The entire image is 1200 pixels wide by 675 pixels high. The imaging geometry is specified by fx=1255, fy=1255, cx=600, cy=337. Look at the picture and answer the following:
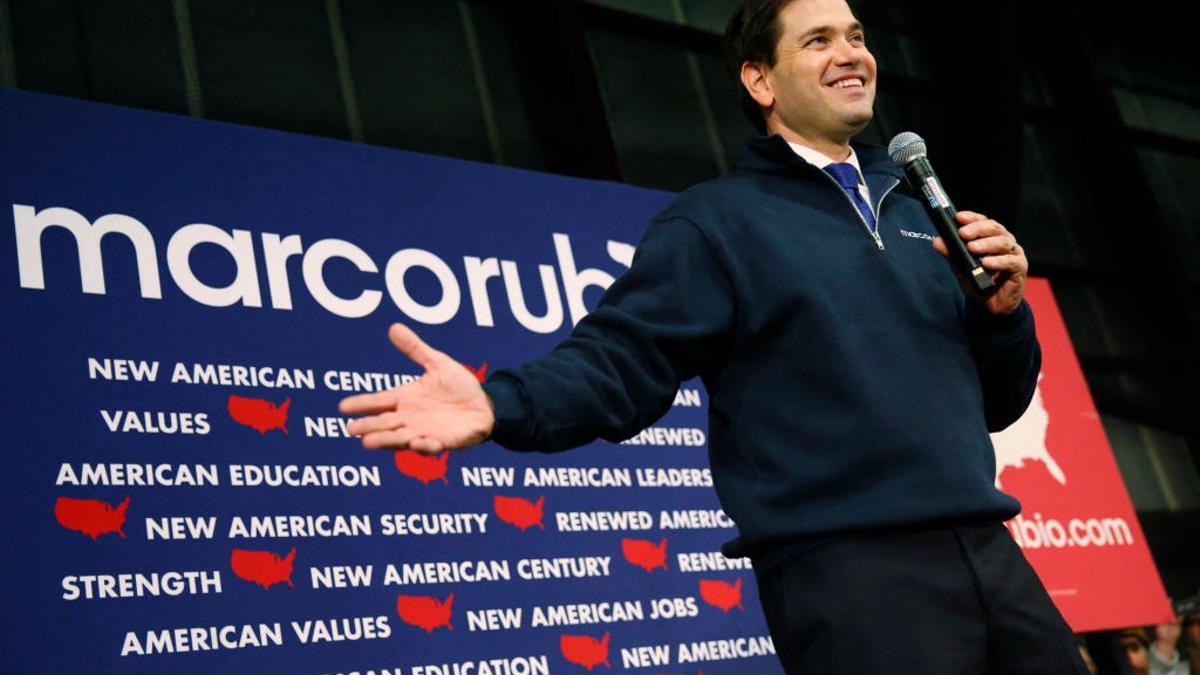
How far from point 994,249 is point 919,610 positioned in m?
0.39

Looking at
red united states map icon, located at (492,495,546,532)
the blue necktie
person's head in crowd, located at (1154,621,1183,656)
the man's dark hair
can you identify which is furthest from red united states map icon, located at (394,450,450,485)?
person's head in crowd, located at (1154,621,1183,656)

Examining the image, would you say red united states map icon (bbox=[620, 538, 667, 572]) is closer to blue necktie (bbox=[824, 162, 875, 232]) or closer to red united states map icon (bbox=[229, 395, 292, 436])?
red united states map icon (bbox=[229, 395, 292, 436])

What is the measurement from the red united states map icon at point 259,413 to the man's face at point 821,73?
158 cm

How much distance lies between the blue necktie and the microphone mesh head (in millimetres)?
71

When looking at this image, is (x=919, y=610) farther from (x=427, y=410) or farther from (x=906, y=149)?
(x=906, y=149)

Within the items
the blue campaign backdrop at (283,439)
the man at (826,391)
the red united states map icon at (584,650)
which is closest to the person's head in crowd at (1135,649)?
the blue campaign backdrop at (283,439)

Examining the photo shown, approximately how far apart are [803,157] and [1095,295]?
18.5ft

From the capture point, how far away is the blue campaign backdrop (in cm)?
248

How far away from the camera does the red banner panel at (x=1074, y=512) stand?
13.6ft

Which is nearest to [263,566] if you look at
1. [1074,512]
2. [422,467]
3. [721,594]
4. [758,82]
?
[422,467]

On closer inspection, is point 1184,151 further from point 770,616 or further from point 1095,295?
point 770,616

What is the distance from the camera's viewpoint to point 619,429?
1.31 meters

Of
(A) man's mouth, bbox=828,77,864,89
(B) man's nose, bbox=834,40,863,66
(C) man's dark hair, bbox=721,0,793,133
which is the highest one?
(C) man's dark hair, bbox=721,0,793,133

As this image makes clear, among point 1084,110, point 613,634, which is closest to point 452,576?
point 613,634
